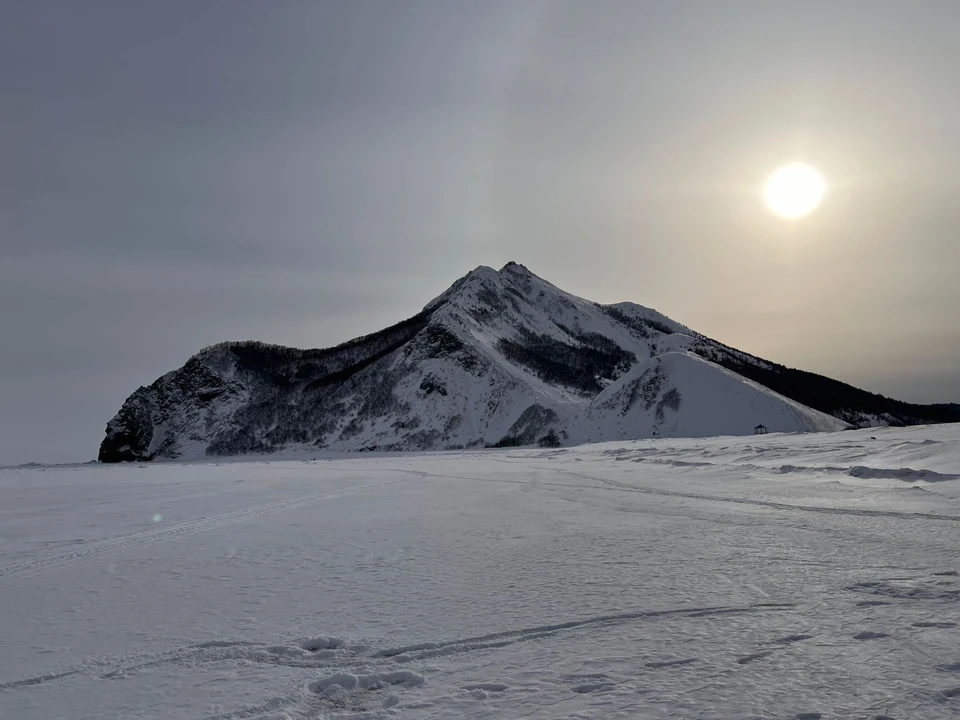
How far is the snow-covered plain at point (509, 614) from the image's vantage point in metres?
3.61

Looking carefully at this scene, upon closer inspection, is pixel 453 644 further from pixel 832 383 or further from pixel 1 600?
pixel 832 383

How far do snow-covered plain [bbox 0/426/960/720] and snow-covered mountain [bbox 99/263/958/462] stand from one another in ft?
169

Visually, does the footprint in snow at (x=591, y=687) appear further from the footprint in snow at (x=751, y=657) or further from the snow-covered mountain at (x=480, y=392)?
the snow-covered mountain at (x=480, y=392)

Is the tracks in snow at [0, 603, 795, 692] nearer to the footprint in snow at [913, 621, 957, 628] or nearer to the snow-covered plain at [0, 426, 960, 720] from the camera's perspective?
the snow-covered plain at [0, 426, 960, 720]

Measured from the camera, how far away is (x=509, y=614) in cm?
521

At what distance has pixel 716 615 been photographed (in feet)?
15.9

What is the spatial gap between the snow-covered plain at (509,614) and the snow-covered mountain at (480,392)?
5138 centimetres

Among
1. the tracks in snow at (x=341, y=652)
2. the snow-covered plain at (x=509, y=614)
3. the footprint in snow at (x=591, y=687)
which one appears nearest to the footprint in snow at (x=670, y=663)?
the snow-covered plain at (x=509, y=614)

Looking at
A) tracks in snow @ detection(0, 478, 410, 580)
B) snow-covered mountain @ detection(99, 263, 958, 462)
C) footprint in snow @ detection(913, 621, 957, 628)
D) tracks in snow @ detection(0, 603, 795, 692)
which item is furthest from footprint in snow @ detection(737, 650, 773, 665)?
snow-covered mountain @ detection(99, 263, 958, 462)

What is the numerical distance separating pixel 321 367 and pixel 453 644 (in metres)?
129

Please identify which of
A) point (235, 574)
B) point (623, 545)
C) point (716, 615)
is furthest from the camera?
point (623, 545)

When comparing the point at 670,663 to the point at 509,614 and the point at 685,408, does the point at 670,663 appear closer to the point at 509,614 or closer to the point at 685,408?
the point at 509,614

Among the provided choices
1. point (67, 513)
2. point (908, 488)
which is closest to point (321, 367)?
point (67, 513)

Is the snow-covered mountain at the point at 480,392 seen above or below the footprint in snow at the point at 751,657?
above
